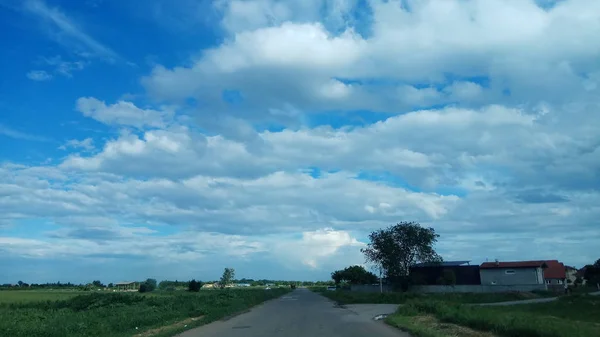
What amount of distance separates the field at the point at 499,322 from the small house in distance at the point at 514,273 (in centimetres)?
4180

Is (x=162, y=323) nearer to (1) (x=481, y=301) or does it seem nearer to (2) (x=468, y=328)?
(2) (x=468, y=328)

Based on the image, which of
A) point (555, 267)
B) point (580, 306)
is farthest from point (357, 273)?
point (580, 306)

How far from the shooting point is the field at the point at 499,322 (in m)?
16.2

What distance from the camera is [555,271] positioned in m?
89.6

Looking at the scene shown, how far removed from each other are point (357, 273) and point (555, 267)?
59323mm

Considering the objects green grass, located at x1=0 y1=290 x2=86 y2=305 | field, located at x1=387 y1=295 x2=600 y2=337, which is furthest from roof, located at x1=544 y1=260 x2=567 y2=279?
green grass, located at x1=0 y1=290 x2=86 y2=305

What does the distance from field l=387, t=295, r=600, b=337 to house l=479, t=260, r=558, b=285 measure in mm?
41796

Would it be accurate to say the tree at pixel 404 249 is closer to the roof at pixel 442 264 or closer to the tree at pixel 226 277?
the roof at pixel 442 264

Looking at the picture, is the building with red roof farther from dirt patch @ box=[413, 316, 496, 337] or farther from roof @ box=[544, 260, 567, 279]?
dirt patch @ box=[413, 316, 496, 337]

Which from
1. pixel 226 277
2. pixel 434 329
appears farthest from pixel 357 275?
pixel 434 329

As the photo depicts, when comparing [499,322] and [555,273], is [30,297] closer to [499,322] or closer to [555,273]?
[499,322]

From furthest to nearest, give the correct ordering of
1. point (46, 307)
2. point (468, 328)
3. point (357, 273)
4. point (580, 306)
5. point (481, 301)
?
point (357, 273)
point (481, 301)
point (46, 307)
point (580, 306)
point (468, 328)

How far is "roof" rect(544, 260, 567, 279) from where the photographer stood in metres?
88.6

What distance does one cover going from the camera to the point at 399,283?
7681 centimetres
